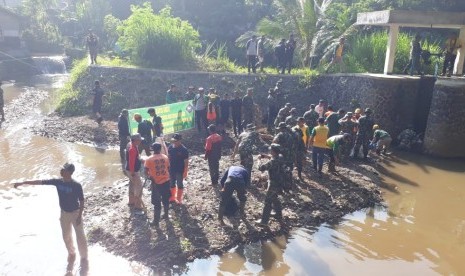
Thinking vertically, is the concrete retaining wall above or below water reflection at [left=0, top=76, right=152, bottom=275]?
above

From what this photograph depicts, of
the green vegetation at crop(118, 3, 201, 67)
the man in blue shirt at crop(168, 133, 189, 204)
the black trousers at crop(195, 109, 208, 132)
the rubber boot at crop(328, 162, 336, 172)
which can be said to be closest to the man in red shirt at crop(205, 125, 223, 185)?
the man in blue shirt at crop(168, 133, 189, 204)

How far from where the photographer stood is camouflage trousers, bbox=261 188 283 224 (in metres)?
8.02

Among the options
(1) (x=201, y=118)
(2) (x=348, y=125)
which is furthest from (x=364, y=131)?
(1) (x=201, y=118)

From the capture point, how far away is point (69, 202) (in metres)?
6.62

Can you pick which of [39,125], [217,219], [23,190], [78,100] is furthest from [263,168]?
[78,100]

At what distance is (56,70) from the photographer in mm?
34000

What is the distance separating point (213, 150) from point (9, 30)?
32021mm

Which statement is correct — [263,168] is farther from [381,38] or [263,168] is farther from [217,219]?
[381,38]

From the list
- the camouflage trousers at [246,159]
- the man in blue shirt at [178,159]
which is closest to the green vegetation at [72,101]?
the man in blue shirt at [178,159]

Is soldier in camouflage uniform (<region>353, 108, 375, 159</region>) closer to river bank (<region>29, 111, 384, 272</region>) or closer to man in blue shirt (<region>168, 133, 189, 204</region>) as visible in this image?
river bank (<region>29, 111, 384, 272</region>)

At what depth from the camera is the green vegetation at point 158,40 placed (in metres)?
19.5

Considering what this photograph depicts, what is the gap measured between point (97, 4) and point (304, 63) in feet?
97.1

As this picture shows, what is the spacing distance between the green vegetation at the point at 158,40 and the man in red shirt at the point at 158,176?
12780 mm

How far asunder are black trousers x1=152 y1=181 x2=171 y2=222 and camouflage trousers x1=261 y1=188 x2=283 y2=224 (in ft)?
6.51
